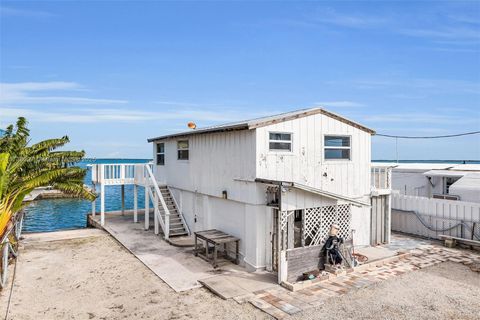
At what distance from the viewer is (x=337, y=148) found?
13000 millimetres

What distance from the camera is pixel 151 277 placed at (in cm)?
1070

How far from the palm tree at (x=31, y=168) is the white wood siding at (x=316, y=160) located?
760cm

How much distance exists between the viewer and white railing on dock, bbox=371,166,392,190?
48.8 feet

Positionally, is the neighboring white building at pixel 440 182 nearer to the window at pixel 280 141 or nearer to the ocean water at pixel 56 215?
the window at pixel 280 141

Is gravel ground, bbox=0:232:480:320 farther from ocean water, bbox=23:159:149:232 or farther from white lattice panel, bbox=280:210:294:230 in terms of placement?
ocean water, bbox=23:159:149:232

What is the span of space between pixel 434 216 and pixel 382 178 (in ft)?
10.4

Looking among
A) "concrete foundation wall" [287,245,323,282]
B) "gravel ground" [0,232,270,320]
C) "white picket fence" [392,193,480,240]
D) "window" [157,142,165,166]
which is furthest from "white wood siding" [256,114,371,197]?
"window" [157,142,165,166]

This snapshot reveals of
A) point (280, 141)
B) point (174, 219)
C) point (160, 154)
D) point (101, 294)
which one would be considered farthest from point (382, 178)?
point (101, 294)

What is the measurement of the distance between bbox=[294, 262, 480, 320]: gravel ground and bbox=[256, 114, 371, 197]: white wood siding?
3.93m

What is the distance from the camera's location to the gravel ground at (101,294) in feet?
26.8

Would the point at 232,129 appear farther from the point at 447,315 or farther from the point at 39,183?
the point at 447,315

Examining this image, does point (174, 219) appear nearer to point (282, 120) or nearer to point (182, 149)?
point (182, 149)

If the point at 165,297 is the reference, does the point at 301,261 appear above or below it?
above

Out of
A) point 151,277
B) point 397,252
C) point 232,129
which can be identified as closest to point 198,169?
point 232,129
